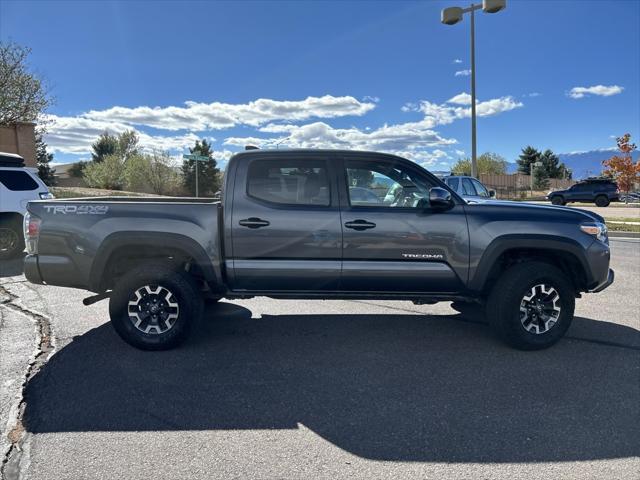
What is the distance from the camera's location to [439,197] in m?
4.36

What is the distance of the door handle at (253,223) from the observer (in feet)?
14.8

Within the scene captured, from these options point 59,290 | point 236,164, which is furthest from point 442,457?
point 59,290

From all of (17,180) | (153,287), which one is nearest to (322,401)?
(153,287)

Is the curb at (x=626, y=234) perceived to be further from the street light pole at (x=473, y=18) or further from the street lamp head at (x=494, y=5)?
the street lamp head at (x=494, y=5)

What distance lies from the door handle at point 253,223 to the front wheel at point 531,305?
2.35 meters

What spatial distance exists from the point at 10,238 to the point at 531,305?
32.9 ft

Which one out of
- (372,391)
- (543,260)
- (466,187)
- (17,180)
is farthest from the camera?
(466,187)

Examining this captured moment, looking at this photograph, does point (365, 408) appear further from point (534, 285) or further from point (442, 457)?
point (534, 285)

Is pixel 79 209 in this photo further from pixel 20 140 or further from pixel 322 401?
pixel 20 140

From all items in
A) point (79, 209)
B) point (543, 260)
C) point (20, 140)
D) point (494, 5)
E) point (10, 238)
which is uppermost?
point (494, 5)

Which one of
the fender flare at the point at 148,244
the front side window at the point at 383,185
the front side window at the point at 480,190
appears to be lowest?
the fender flare at the point at 148,244

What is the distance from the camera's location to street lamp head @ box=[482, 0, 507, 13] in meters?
13.2

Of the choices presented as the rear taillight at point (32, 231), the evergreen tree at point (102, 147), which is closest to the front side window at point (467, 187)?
the rear taillight at point (32, 231)

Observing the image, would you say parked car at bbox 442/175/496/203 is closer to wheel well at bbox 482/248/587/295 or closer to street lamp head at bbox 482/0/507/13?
street lamp head at bbox 482/0/507/13
